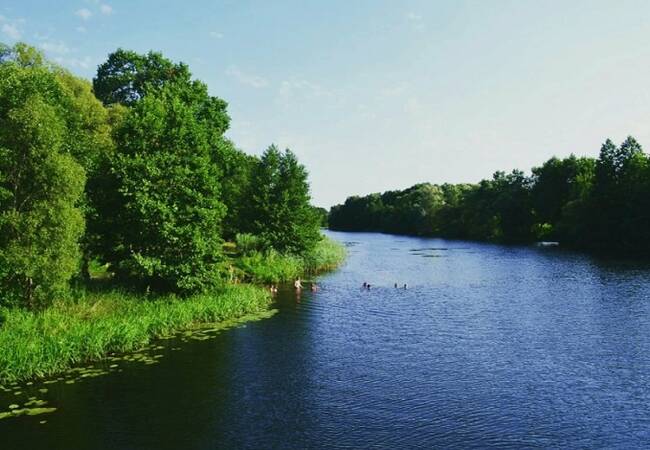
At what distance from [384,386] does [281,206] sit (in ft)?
138

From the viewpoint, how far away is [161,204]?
115 feet

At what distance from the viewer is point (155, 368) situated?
83.5 ft

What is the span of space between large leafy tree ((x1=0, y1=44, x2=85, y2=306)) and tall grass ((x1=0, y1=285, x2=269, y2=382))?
1.82 m

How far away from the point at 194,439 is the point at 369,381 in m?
8.94

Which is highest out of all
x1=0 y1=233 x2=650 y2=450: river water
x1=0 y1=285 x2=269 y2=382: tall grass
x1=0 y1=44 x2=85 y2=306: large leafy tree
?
x1=0 y1=44 x2=85 y2=306: large leafy tree

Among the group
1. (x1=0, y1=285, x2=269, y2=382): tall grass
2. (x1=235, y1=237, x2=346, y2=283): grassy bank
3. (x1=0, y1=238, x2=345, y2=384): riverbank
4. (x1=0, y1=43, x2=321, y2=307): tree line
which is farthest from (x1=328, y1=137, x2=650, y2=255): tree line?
(x1=0, y1=285, x2=269, y2=382): tall grass

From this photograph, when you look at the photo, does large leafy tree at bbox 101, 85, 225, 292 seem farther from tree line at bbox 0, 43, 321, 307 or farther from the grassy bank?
the grassy bank

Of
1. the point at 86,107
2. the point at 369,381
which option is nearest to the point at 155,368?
the point at 369,381

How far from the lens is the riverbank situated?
2383 centimetres

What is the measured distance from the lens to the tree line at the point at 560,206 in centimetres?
9800

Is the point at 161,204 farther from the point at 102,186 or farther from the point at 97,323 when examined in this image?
the point at 97,323

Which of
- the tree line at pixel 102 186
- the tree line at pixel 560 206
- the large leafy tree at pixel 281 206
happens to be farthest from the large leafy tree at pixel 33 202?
the tree line at pixel 560 206

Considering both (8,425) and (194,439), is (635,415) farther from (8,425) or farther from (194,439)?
(8,425)

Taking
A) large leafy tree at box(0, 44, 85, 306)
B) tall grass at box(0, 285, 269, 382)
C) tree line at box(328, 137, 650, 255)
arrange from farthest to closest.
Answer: tree line at box(328, 137, 650, 255) < large leafy tree at box(0, 44, 85, 306) < tall grass at box(0, 285, 269, 382)
